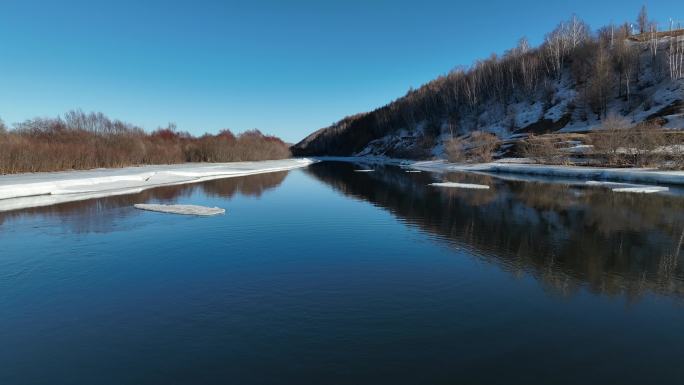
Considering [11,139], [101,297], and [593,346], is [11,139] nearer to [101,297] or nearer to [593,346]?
[101,297]

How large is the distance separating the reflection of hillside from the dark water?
0.30ft

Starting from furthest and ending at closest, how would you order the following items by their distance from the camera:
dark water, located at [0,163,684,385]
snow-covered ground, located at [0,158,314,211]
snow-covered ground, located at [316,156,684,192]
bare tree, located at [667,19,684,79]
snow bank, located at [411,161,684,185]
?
bare tree, located at [667,19,684,79]
snow bank, located at [411,161,684,185]
snow-covered ground, located at [316,156,684,192]
snow-covered ground, located at [0,158,314,211]
dark water, located at [0,163,684,385]

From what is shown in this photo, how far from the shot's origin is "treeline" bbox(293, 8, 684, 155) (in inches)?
2864

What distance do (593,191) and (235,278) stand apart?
2572 cm

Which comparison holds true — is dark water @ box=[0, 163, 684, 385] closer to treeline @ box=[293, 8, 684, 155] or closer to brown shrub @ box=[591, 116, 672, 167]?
brown shrub @ box=[591, 116, 672, 167]

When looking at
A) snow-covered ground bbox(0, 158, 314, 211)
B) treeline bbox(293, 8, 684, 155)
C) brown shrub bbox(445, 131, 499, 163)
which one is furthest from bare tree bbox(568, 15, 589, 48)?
snow-covered ground bbox(0, 158, 314, 211)

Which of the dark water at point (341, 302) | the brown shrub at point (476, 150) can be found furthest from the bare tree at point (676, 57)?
the dark water at point (341, 302)

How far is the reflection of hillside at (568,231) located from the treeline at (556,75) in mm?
62894

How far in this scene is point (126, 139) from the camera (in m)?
51.8

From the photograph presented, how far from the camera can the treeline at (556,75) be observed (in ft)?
239

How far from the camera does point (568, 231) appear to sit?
14047 millimetres

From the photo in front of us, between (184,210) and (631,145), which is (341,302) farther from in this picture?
(631,145)

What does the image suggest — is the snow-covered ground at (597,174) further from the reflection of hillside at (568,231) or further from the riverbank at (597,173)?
the reflection of hillside at (568,231)

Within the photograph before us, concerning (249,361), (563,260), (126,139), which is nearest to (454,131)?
(126,139)
